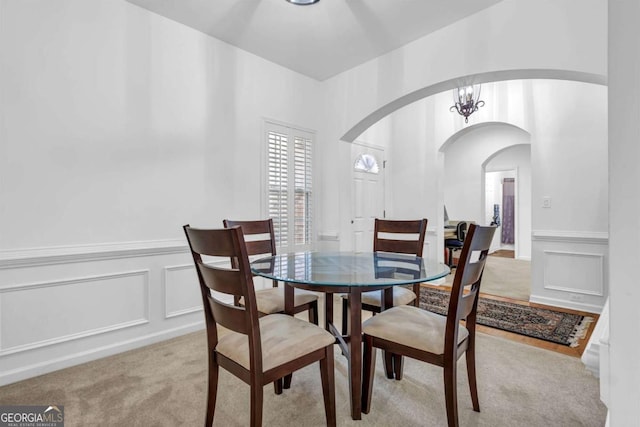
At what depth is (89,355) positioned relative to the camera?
2.25 metres

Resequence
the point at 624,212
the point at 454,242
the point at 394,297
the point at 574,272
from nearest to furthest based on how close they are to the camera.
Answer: the point at 624,212 < the point at 394,297 < the point at 574,272 < the point at 454,242

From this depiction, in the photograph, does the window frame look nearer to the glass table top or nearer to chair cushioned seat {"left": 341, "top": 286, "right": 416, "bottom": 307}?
the glass table top

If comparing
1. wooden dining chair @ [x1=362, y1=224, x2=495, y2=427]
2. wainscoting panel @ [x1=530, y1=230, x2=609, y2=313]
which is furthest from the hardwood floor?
wooden dining chair @ [x1=362, y1=224, x2=495, y2=427]

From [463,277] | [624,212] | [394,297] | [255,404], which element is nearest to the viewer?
[624,212]

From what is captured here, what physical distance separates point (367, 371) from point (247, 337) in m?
0.68

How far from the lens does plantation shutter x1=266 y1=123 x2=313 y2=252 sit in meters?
3.42

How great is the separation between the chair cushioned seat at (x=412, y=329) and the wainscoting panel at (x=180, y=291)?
5.90 ft

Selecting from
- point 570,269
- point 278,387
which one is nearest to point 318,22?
point 278,387

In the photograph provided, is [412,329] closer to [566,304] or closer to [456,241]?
[566,304]

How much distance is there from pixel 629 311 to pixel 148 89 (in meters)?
3.05

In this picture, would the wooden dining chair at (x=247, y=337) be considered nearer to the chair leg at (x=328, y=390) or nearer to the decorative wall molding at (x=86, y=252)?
the chair leg at (x=328, y=390)

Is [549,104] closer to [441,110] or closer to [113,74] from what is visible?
[441,110]

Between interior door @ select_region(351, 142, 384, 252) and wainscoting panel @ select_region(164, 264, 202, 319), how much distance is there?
2.21 meters

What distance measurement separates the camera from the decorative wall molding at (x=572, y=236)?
3.21m
